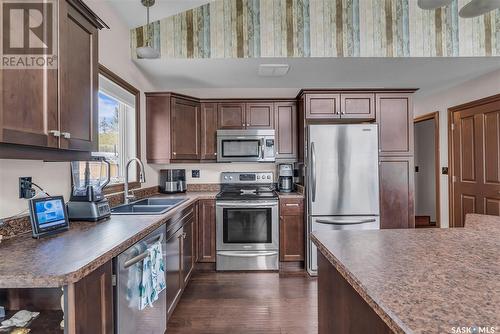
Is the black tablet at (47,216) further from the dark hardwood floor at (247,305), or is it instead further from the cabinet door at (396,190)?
the cabinet door at (396,190)

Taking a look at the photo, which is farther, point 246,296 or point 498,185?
point 498,185

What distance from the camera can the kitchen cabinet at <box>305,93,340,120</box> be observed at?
3.37m

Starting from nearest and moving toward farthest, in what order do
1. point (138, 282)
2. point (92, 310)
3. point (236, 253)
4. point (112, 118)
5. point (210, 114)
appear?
point (92, 310), point (138, 282), point (112, 118), point (236, 253), point (210, 114)

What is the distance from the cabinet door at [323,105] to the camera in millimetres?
3367

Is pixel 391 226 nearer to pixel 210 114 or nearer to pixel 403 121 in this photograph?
pixel 403 121

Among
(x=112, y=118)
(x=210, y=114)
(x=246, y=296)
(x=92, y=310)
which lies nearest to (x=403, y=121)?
(x=210, y=114)

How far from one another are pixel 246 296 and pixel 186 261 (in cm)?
66

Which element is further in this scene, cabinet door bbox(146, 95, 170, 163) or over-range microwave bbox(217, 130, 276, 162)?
over-range microwave bbox(217, 130, 276, 162)

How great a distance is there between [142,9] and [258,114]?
→ 181cm

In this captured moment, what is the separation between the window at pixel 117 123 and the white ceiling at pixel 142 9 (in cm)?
56

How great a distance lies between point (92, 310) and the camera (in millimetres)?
1085

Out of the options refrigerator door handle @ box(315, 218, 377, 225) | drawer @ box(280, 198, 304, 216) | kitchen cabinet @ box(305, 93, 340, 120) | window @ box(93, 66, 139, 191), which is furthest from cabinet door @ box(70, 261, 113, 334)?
kitchen cabinet @ box(305, 93, 340, 120)

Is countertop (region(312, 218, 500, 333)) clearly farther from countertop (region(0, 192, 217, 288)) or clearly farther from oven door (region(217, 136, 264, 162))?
oven door (region(217, 136, 264, 162))

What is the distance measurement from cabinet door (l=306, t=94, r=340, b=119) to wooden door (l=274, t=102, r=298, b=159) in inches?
17.0
